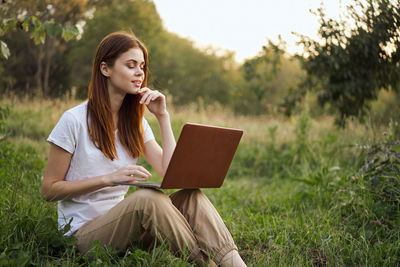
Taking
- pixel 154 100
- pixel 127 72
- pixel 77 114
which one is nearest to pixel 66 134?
pixel 77 114

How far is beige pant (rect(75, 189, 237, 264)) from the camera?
187 cm

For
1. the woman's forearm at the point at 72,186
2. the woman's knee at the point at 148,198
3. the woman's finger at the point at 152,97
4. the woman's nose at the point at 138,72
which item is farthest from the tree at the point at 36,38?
the woman's knee at the point at 148,198

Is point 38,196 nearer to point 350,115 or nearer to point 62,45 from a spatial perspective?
point 350,115

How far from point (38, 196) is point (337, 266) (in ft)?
7.28

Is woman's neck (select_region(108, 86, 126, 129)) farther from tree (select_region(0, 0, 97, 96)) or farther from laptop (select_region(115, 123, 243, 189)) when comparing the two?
tree (select_region(0, 0, 97, 96))

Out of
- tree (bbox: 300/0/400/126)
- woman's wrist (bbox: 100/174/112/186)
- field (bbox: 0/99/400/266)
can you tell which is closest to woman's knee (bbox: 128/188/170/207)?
woman's wrist (bbox: 100/174/112/186)

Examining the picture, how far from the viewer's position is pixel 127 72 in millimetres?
2160

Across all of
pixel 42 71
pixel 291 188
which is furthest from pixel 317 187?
pixel 42 71

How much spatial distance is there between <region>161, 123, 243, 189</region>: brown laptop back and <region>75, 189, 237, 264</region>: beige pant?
0.15 m

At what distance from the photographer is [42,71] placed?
11328 mm

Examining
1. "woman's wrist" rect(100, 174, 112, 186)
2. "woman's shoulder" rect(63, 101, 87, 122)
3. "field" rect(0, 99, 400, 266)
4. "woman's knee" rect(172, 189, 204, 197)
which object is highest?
"woman's shoulder" rect(63, 101, 87, 122)

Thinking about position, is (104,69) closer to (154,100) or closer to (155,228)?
(154,100)

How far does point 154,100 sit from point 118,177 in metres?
0.65

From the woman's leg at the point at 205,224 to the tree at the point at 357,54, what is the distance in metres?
2.84
